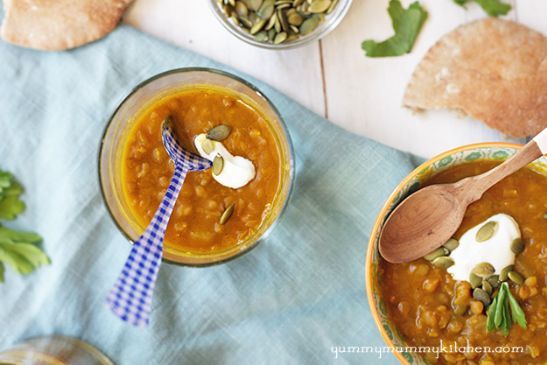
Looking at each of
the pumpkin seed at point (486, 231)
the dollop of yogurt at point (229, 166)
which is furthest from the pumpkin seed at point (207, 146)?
the pumpkin seed at point (486, 231)

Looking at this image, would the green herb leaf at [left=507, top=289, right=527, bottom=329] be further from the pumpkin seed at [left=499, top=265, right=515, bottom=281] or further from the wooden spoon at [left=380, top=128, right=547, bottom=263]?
the wooden spoon at [left=380, top=128, right=547, bottom=263]

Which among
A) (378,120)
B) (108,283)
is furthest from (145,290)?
(378,120)

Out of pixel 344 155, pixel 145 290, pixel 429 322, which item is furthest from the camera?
pixel 344 155

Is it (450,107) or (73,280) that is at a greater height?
(450,107)

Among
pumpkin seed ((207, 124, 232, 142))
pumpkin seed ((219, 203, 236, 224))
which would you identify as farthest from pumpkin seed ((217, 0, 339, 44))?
pumpkin seed ((219, 203, 236, 224))

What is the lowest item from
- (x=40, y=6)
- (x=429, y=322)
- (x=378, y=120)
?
(x=429, y=322)

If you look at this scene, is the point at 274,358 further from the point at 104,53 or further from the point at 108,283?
the point at 104,53

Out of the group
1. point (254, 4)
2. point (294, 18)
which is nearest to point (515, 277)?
point (294, 18)
